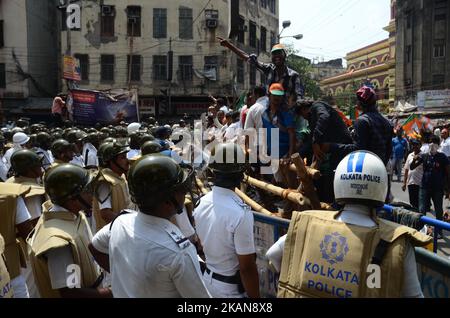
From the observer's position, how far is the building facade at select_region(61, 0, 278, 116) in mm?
30719

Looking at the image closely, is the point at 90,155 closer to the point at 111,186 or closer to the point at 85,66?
the point at 111,186

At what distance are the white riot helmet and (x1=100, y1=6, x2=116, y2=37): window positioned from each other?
31032 millimetres

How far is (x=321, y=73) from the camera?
92812 mm

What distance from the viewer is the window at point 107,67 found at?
3089cm

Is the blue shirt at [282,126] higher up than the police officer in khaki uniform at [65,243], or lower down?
higher up

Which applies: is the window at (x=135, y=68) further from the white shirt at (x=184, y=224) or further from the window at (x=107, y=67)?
the white shirt at (x=184, y=224)

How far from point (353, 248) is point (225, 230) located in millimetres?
1096

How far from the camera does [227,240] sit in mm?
3133

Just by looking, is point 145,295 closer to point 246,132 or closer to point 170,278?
point 170,278

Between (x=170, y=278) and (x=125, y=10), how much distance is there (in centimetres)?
3180

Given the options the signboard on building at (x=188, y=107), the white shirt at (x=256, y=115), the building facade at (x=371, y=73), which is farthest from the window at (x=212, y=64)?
the white shirt at (x=256, y=115)

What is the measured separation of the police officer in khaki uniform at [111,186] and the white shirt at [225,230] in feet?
5.38

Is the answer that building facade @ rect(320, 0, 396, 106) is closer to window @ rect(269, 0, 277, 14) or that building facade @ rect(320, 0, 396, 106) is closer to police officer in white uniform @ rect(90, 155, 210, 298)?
window @ rect(269, 0, 277, 14)

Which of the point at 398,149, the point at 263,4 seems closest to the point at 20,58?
the point at 263,4
